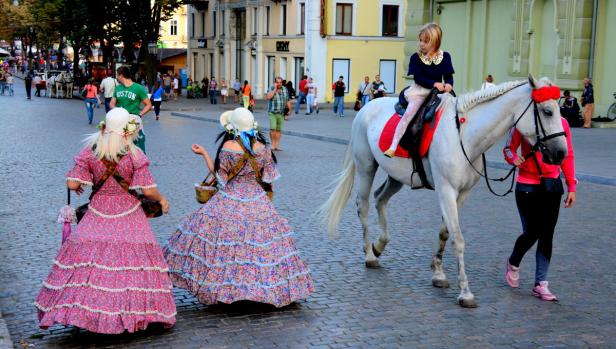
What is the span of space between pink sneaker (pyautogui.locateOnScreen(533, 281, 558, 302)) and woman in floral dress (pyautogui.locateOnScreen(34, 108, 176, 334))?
10.8 feet

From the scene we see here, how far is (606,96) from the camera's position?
28859 millimetres

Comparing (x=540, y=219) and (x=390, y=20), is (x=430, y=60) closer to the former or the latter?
(x=540, y=219)

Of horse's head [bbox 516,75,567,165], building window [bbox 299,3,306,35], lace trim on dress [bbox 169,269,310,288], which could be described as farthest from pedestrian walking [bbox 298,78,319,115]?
lace trim on dress [bbox 169,269,310,288]

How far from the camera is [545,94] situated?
725cm

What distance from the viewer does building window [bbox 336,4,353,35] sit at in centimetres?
5103

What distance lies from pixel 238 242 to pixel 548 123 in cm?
279

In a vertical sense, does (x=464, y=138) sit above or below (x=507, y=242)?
above

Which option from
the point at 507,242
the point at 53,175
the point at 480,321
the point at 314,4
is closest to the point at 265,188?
the point at 480,321

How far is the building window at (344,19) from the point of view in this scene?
167 feet

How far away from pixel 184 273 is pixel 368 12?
45.9 meters

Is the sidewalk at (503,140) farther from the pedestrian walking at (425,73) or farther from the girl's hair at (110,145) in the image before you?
the girl's hair at (110,145)

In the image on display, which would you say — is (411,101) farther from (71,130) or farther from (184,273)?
(71,130)

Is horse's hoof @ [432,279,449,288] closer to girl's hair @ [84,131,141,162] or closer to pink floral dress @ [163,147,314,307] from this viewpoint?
pink floral dress @ [163,147,314,307]

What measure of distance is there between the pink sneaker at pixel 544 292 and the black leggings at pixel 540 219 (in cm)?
5
